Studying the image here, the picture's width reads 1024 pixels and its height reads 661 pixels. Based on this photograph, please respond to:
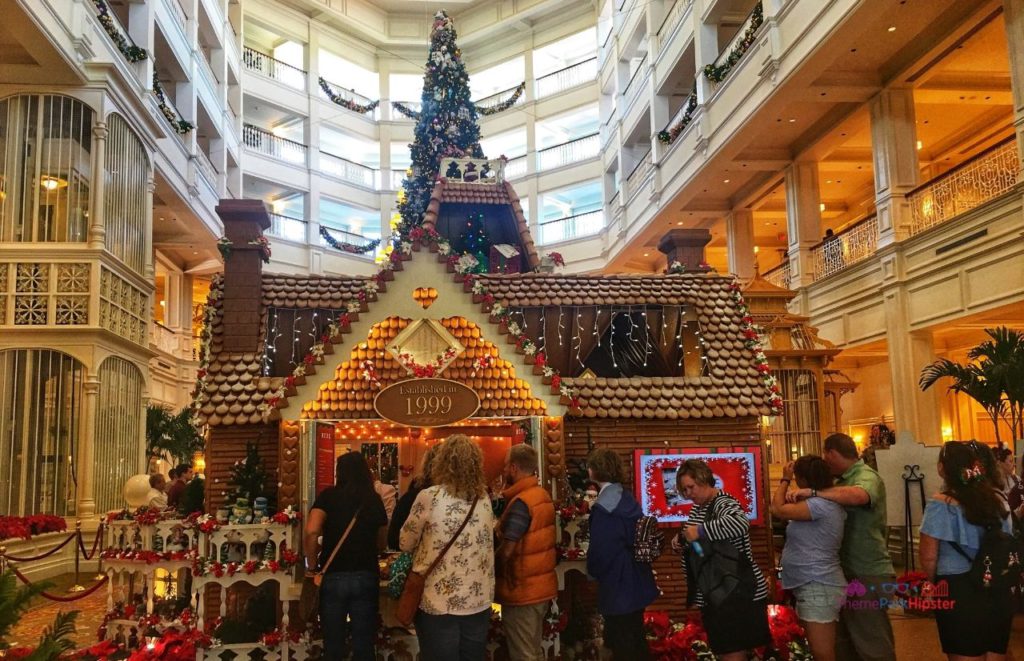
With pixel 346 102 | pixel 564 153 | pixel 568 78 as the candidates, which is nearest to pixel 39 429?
pixel 346 102

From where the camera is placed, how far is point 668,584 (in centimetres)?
861

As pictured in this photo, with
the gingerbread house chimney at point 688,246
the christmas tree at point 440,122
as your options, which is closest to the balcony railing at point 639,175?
the christmas tree at point 440,122

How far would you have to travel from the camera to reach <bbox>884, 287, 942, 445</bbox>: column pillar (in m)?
15.0

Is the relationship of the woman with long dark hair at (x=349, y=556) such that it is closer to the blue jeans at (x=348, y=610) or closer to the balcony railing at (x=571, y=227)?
the blue jeans at (x=348, y=610)

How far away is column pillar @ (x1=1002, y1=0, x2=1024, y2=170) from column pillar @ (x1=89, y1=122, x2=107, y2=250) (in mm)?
14095

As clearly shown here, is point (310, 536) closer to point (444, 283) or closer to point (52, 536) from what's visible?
point (444, 283)

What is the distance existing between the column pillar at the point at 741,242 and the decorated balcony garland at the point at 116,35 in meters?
15.3

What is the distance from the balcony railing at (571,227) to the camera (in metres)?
29.6

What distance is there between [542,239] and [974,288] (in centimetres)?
1813

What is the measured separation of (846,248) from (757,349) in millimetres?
9630

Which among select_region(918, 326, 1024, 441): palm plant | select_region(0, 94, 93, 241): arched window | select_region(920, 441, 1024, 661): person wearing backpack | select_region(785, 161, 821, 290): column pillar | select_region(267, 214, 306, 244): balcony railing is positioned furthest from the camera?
select_region(267, 214, 306, 244): balcony railing

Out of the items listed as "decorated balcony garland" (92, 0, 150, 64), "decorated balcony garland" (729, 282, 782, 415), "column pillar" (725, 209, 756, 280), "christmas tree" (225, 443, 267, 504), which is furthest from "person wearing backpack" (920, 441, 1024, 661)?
"column pillar" (725, 209, 756, 280)

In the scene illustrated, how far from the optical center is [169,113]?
19094 mm

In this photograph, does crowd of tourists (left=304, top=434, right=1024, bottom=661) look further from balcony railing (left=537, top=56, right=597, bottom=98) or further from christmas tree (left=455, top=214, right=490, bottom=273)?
balcony railing (left=537, top=56, right=597, bottom=98)
